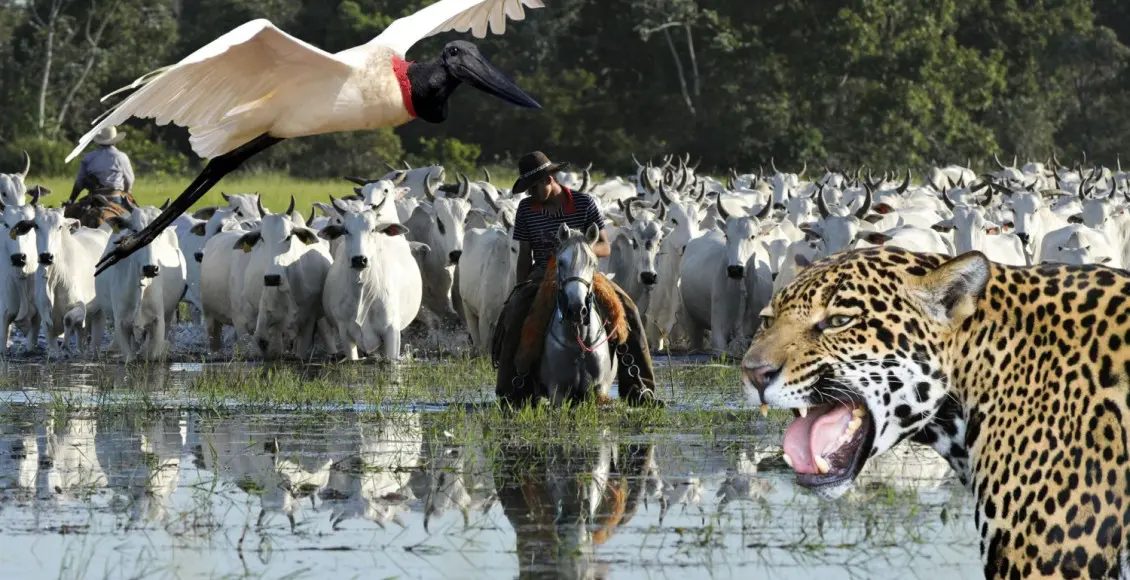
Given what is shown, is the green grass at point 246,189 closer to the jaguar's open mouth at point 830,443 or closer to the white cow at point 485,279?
the white cow at point 485,279

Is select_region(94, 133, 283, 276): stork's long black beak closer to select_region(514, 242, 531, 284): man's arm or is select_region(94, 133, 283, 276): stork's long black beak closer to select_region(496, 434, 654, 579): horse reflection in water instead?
select_region(496, 434, 654, 579): horse reflection in water

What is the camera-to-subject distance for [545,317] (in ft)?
43.4

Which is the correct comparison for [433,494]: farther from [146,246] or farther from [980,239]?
[980,239]

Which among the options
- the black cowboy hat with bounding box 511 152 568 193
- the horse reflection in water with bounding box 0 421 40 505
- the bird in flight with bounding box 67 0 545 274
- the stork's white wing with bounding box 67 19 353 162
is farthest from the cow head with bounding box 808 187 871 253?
the stork's white wing with bounding box 67 19 353 162

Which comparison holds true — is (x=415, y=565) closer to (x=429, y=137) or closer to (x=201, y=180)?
(x=201, y=180)

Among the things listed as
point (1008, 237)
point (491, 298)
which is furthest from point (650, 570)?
point (1008, 237)

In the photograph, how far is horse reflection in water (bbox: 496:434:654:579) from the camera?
8141 mm

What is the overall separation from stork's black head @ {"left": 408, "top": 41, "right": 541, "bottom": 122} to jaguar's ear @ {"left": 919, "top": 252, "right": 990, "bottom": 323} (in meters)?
4.90

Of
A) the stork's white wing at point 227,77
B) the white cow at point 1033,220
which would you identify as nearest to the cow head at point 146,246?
the stork's white wing at point 227,77

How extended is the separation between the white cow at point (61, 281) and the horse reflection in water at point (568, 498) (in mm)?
9964

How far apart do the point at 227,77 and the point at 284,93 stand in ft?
1.11

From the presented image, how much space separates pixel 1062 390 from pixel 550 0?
50544 mm

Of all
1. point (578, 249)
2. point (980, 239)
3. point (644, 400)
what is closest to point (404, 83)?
point (578, 249)

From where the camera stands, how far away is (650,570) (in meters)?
7.83
